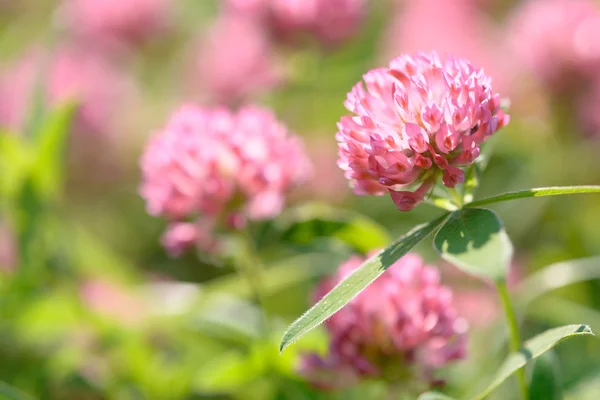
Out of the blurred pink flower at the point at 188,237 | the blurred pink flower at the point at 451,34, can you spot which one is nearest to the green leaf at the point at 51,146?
the blurred pink flower at the point at 188,237

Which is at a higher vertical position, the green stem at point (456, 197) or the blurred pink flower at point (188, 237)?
the green stem at point (456, 197)

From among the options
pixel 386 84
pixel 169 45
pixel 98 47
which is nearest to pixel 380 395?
pixel 386 84

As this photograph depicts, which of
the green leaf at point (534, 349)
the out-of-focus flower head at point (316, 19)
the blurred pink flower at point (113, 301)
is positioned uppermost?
the out-of-focus flower head at point (316, 19)

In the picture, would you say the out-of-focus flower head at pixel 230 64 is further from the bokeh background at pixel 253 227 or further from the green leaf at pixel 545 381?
the green leaf at pixel 545 381

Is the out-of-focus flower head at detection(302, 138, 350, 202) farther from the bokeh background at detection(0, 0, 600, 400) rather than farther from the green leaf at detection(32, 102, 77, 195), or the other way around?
the green leaf at detection(32, 102, 77, 195)

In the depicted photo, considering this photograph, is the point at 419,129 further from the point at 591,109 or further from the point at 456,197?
the point at 591,109

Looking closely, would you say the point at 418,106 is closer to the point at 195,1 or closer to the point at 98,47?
the point at 98,47

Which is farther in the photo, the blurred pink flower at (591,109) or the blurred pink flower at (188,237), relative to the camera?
the blurred pink flower at (591,109)
